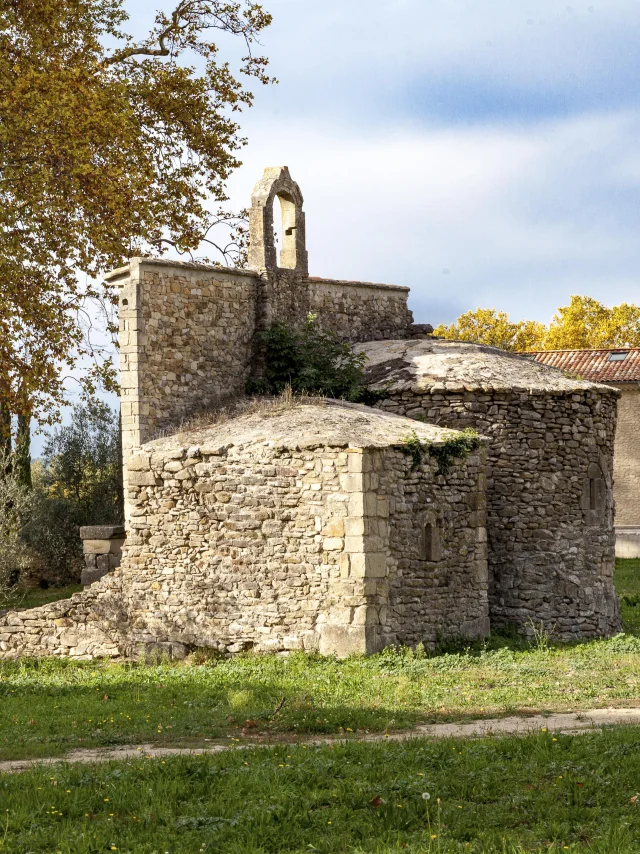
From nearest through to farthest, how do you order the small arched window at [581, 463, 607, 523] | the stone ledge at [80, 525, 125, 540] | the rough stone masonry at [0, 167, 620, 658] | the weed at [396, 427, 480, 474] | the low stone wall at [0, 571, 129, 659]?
1. the rough stone masonry at [0, 167, 620, 658]
2. the weed at [396, 427, 480, 474]
3. the low stone wall at [0, 571, 129, 659]
4. the stone ledge at [80, 525, 125, 540]
5. the small arched window at [581, 463, 607, 523]

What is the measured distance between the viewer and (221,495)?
→ 14961 mm

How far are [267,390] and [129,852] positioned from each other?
1147 centimetres

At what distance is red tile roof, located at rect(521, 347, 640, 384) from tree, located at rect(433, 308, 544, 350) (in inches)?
481

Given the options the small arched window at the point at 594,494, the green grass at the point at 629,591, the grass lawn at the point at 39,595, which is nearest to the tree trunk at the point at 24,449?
the grass lawn at the point at 39,595

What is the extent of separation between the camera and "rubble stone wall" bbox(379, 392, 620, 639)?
16750mm

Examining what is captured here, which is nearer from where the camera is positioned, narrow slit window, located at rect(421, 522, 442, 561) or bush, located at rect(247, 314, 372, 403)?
narrow slit window, located at rect(421, 522, 442, 561)

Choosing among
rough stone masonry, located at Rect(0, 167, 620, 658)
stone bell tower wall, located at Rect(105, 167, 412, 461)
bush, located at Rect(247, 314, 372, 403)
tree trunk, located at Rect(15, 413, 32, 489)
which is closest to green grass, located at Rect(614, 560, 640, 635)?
rough stone masonry, located at Rect(0, 167, 620, 658)

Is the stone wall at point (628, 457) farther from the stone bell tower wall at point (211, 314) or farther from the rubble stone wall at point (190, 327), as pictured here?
the rubble stone wall at point (190, 327)

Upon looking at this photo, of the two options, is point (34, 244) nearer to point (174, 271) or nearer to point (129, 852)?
point (174, 271)

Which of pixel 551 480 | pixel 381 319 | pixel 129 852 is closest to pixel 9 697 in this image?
pixel 129 852

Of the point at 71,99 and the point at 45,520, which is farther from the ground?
the point at 71,99

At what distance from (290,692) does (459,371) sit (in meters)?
6.59

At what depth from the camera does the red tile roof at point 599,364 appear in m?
33.4

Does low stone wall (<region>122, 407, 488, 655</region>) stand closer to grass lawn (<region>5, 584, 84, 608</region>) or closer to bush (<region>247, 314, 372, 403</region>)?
bush (<region>247, 314, 372, 403</region>)
